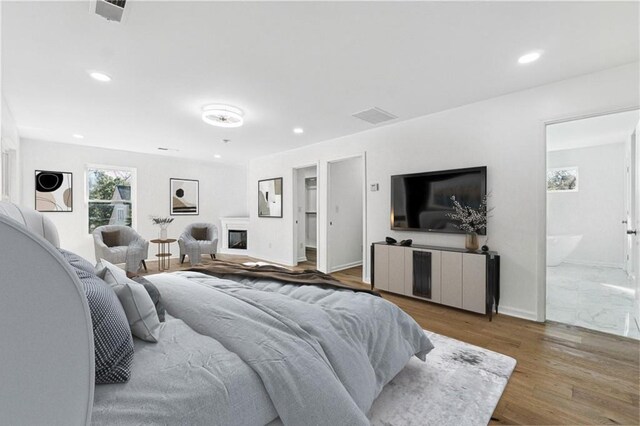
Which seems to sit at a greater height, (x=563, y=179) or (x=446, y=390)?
(x=563, y=179)

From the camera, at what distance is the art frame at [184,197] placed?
6.63 meters

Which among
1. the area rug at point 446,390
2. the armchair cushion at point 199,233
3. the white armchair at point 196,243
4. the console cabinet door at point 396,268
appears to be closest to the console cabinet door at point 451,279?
the console cabinet door at point 396,268

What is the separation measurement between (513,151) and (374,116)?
1.66 meters

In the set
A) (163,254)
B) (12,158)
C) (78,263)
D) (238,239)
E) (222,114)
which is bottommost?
(163,254)

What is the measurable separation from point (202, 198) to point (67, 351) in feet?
23.2

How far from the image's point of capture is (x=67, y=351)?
1.80ft

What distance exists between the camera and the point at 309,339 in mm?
1274

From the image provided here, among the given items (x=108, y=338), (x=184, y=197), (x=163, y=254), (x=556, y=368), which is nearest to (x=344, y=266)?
(x=163, y=254)

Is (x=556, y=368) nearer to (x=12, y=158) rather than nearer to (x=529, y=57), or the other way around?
(x=529, y=57)

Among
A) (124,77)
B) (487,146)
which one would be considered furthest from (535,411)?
(124,77)

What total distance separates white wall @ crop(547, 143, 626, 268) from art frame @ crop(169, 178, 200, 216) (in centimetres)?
831

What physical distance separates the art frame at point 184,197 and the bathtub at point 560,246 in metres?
7.79

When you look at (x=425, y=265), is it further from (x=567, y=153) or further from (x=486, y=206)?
(x=567, y=153)

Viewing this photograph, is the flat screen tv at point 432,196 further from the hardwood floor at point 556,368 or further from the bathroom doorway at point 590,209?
the bathroom doorway at point 590,209
